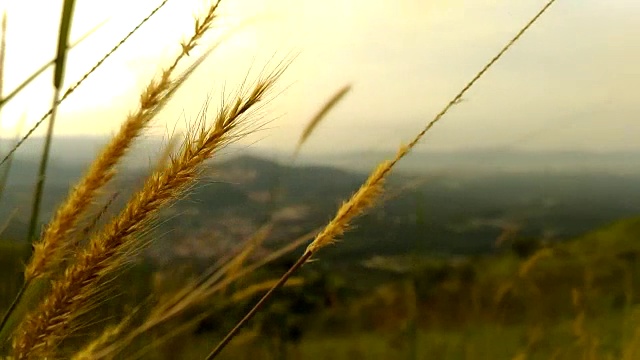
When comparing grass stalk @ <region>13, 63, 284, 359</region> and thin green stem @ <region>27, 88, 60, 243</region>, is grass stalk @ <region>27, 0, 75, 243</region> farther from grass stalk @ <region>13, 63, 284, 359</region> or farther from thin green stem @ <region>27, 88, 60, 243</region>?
grass stalk @ <region>13, 63, 284, 359</region>

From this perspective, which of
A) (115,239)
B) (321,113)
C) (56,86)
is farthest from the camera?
(321,113)

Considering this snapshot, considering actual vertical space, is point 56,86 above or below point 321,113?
above

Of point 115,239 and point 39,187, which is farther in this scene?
point 39,187

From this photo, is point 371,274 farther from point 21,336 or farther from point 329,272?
point 21,336

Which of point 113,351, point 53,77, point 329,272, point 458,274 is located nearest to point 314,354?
point 329,272

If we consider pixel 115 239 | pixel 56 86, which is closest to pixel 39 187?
pixel 56 86

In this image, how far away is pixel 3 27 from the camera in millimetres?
454

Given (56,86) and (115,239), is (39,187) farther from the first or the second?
(115,239)

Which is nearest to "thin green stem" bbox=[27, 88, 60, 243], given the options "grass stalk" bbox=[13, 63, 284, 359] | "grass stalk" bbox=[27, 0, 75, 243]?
"grass stalk" bbox=[27, 0, 75, 243]

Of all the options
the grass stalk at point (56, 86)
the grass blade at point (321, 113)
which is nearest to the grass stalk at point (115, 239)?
the grass stalk at point (56, 86)

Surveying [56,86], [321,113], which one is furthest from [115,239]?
[321,113]

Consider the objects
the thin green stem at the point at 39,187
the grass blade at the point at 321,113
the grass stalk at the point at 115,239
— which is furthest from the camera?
the grass blade at the point at 321,113

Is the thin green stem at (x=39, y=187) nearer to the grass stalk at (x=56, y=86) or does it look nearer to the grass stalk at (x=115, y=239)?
the grass stalk at (x=56, y=86)

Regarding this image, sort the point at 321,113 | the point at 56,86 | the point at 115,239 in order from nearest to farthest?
1. the point at 115,239
2. the point at 56,86
3. the point at 321,113
